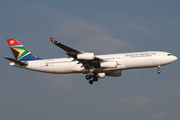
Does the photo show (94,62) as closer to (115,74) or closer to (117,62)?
(117,62)

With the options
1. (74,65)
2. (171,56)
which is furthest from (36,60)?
(171,56)

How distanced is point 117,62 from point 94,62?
12.7 ft

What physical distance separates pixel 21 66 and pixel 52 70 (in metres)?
5.83

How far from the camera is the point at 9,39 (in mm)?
54094

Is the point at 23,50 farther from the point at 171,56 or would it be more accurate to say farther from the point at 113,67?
the point at 171,56

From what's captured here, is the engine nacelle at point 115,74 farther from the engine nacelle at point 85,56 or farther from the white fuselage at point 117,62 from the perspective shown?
the engine nacelle at point 85,56

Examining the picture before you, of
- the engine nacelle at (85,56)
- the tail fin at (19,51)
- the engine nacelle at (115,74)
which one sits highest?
the tail fin at (19,51)

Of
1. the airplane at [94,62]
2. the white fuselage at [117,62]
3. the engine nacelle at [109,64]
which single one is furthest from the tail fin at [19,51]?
the engine nacelle at [109,64]

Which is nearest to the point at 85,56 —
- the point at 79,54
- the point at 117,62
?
the point at 79,54

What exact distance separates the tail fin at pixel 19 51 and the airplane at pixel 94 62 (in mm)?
218

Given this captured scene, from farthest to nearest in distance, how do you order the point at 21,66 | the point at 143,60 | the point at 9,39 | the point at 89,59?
the point at 9,39, the point at 21,66, the point at 143,60, the point at 89,59

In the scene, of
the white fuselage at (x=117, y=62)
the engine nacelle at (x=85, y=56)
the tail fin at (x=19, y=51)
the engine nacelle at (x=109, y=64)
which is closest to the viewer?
the engine nacelle at (x=85, y=56)

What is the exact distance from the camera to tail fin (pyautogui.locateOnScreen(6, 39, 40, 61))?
171ft

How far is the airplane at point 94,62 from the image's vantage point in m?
45.7
